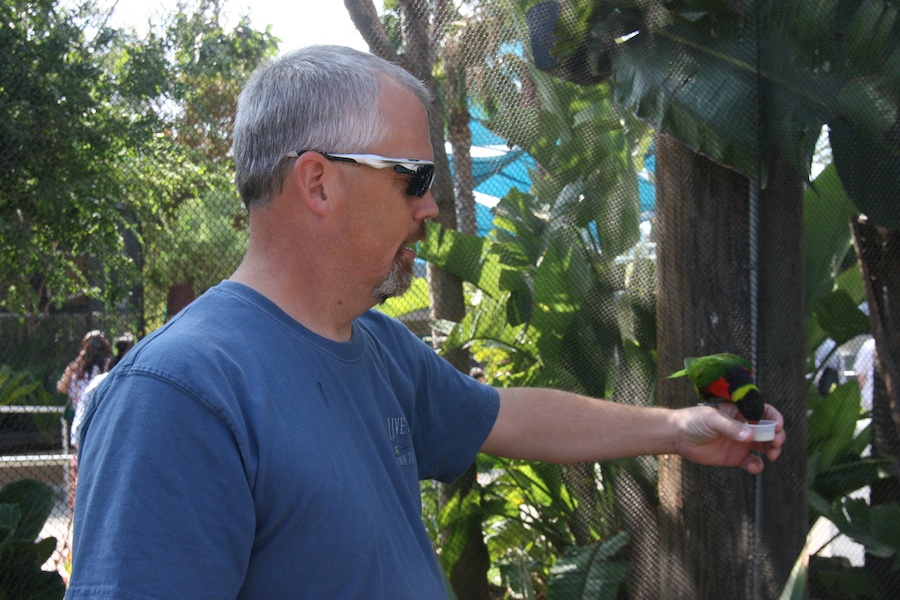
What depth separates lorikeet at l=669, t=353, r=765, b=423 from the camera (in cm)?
181

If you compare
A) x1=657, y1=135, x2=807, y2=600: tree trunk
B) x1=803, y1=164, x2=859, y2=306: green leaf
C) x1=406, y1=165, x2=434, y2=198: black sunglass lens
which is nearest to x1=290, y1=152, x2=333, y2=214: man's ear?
x1=406, y1=165, x2=434, y2=198: black sunglass lens

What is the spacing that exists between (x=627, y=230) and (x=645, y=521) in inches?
45.4

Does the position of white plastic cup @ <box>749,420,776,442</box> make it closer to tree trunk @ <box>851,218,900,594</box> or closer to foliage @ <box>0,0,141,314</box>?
tree trunk @ <box>851,218,900,594</box>

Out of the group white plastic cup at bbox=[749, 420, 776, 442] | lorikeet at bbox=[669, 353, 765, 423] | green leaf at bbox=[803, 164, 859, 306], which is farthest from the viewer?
green leaf at bbox=[803, 164, 859, 306]

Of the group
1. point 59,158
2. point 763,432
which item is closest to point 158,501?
point 763,432

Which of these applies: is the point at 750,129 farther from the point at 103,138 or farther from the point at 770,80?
the point at 103,138

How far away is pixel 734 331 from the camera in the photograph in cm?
273

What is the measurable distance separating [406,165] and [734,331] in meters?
1.70

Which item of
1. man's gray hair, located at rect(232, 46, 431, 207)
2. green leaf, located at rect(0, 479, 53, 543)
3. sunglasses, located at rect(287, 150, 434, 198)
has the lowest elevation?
green leaf, located at rect(0, 479, 53, 543)

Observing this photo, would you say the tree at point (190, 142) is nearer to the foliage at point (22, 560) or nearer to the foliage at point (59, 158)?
the foliage at point (59, 158)

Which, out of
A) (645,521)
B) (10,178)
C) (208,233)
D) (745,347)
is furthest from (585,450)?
(10,178)

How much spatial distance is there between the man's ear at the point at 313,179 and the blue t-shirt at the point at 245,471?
186mm

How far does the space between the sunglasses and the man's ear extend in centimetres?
1

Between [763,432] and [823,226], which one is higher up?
[823,226]
